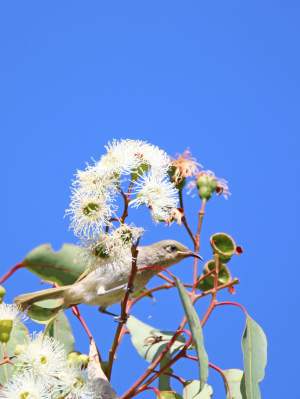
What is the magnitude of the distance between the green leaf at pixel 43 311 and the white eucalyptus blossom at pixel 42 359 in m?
0.55

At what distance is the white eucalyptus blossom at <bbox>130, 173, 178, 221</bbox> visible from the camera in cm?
225

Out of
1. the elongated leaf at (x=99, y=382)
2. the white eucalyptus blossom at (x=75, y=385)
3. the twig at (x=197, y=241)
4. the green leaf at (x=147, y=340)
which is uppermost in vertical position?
the twig at (x=197, y=241)

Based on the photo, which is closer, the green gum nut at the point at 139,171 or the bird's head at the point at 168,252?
the green gum nut at the point at 139,171

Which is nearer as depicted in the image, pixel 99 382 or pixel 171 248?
pixel 99 382

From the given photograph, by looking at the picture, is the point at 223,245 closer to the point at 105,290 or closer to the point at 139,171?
the point at 139,171

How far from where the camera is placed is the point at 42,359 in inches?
76.1

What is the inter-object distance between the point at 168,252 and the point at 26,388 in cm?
147

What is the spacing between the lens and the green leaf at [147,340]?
8.68ft

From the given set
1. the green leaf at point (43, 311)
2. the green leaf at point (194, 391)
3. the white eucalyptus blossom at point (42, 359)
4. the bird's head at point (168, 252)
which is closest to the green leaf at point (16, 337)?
the white eucalyptus blossom at point (42, 359)

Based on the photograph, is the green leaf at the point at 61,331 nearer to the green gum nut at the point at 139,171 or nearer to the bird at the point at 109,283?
the bird at the point at 109,283

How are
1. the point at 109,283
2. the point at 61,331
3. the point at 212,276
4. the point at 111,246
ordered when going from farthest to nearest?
1. the point at 109,283
2. the point at 212,276
3. the point at 61,331
4. the point at 111,246

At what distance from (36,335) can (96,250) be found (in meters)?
0.31

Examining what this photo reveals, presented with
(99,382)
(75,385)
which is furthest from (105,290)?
(75,385)

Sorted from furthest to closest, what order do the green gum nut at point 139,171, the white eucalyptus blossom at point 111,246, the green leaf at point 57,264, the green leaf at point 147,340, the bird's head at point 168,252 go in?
the bird's head at point 168,252
the green leaf at point 147,340
the green leaf at point 57,264
the green gum nut at point 139,171
the white eucalyptus blossom at point 111,246
